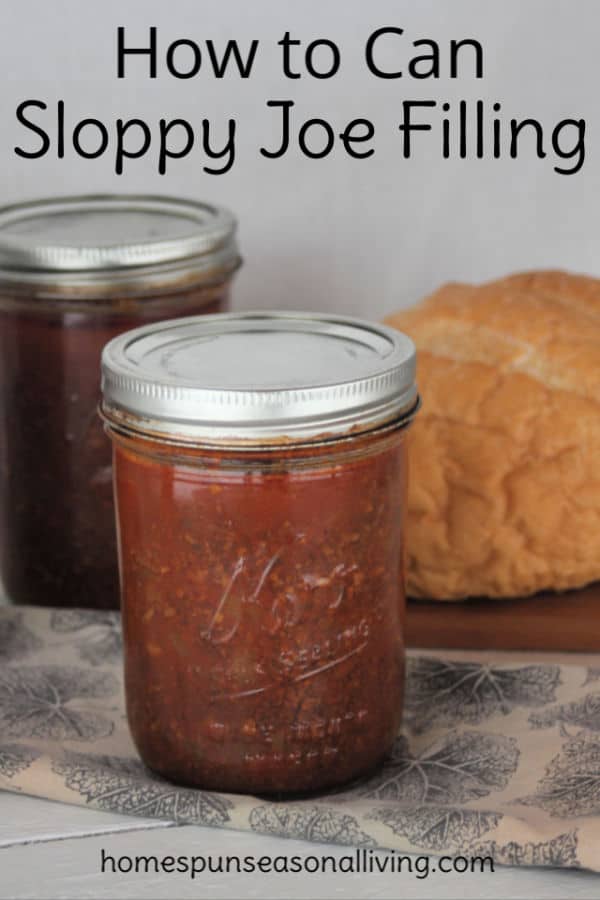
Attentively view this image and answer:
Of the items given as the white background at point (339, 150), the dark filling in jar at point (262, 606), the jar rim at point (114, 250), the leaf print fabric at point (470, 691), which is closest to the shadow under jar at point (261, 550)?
the dark filling in jar at point (262, 606)

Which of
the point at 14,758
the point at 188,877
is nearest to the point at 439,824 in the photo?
the point at 188,877

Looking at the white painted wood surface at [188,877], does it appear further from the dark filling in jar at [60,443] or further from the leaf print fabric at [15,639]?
the dark filling in jar at [60,443]

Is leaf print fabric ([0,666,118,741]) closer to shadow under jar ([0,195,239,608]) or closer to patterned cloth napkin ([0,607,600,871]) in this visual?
patterned cloth napkin ([0,607,600,871])

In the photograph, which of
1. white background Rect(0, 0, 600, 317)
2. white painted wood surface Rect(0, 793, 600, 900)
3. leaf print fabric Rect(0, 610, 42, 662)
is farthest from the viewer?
white background Rect(0, 0, 600, 317)

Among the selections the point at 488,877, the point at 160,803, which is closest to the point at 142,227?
the point at 160,803

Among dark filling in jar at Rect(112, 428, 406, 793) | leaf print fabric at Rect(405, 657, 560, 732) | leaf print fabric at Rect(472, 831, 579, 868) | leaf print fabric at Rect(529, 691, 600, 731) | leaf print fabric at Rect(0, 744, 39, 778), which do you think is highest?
dark filling in jar at Rect(112, 428, 406, 793)

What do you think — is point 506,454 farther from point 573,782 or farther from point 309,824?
point 309,824

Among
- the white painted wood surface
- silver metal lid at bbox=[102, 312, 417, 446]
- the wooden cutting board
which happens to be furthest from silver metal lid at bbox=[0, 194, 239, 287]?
the white painted wood surface
